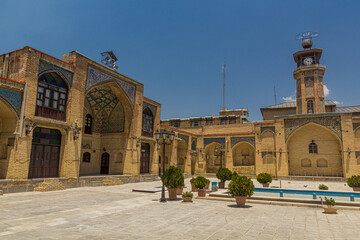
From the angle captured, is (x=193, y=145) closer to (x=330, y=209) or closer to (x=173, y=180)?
(x=173, y=180)

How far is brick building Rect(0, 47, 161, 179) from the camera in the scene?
1356 centimetres

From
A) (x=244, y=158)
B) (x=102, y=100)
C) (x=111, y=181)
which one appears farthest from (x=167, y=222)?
(x=244, y=158)

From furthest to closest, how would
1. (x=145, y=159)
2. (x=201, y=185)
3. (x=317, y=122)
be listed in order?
(x=317, y=122) → (x=145, y=159) → (x=201, y=185)

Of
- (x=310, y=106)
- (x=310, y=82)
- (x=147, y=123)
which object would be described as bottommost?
(x=147, y=123)

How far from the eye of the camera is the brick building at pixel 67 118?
13562mm

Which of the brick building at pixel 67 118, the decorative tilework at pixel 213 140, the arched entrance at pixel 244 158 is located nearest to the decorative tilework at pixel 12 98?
the brick building at pixel 67 118

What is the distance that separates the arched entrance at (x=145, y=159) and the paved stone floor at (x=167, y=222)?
1300cm

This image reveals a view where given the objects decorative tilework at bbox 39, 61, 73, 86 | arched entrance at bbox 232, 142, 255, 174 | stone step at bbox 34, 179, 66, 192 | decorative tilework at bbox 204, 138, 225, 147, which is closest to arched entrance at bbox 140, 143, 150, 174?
stone step at bbox 34, 179, 66, 192

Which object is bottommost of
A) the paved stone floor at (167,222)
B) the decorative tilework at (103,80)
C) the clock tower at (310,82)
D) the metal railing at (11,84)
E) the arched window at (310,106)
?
the paved stone floor at (167,222)

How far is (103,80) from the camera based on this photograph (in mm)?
19031

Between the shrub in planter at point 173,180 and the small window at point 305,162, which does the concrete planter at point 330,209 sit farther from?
the small window at point 305,162

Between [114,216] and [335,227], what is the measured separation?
595 centimetres

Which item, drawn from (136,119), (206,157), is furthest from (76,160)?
(206,157)

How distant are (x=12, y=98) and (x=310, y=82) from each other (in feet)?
103
